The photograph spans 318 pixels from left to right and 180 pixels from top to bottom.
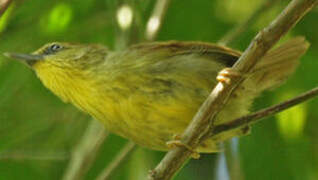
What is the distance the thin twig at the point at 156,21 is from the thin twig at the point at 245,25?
0.40m

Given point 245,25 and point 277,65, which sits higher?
point 245,25

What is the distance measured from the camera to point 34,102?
13.9 feet

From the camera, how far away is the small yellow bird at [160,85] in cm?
329

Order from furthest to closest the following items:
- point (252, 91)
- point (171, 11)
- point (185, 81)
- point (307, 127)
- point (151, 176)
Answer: point (171, 11) → point (307, 127) → point (252, 91) → point (185, 81) → point (151, 176)

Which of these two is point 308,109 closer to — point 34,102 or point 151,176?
point 151,176

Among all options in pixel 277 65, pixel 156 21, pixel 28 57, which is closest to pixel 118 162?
pixel 28 57

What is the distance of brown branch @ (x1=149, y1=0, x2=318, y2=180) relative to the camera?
233cm

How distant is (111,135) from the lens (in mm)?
4234

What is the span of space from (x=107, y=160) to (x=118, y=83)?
93 centimetres

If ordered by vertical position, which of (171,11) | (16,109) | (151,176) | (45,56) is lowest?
(151,176)

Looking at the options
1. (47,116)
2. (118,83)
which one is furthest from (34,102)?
(118,83)

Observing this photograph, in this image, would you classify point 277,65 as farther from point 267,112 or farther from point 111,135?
point 111,135

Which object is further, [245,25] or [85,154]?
[245,25]

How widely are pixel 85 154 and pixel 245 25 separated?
1.24 metres
